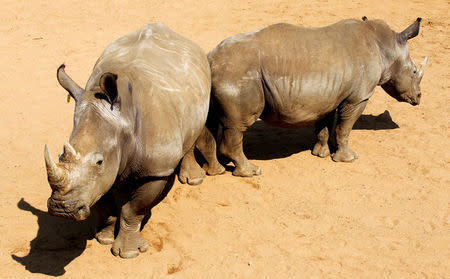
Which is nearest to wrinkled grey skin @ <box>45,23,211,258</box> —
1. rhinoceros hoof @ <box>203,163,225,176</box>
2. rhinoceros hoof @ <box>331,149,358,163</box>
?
rhinoceros hoof @ <box>203,163,225,176</box>

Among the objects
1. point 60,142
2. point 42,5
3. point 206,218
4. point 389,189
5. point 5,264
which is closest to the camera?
point 5,264

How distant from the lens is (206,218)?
21.9 feet

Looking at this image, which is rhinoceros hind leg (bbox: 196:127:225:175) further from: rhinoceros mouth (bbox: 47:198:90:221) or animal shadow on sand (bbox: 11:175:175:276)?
rhinoceros mouth (bbox: 47:198:90:221)

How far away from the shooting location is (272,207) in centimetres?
696

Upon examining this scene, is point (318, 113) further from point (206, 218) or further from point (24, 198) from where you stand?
point (24, 198)

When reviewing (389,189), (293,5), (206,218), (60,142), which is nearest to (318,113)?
(389,189)

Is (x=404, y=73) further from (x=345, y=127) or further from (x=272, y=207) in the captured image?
(x=272, y=207)

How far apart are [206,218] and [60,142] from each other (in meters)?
3.17

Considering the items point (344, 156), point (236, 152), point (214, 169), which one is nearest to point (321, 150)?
point (344, 156)

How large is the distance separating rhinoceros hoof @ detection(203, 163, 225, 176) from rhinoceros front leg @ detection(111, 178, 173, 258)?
5.92 feet

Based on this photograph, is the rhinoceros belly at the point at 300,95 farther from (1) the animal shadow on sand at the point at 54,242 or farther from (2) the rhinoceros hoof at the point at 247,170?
(1) the animal shadow on sand at the point at 54,242

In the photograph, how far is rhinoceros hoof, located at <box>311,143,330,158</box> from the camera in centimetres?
825

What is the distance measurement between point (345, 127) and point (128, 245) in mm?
3935

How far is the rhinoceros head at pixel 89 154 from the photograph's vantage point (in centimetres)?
443
